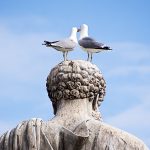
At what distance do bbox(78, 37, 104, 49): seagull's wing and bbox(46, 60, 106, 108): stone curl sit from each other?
366cm

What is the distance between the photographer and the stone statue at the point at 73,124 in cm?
1009

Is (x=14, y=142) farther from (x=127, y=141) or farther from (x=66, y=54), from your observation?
(x=66, y=54)

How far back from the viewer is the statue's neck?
34.1 feet

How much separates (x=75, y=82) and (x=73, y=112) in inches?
14.3

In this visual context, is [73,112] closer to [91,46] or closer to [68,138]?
[68,138]

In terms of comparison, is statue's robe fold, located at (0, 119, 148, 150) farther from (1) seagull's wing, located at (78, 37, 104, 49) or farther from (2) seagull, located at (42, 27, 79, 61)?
(1) seagull's wing, located at (78, 37, 104, 49)

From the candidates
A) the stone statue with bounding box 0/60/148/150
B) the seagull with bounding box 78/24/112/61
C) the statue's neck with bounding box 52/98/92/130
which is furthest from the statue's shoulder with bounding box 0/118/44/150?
the seagull with bounding box 78/24/112/61

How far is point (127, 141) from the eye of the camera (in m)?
10.1

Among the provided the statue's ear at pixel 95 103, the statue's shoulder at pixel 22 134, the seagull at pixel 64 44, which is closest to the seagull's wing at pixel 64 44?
the seagull at pixel 64 44

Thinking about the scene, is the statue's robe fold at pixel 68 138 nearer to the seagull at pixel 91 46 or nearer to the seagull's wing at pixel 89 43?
the seagull at pixel 91 46

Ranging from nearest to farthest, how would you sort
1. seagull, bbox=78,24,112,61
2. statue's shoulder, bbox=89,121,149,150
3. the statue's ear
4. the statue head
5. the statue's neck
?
1. statue's shoulder, bbox=89,121,149,150
2. the statue's neck
3. the statue head
4. the statue's ear
5. seagull, bbox=78,24,112,61

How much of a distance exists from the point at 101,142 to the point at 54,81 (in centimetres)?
109

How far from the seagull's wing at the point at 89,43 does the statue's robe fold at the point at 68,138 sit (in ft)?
14.2

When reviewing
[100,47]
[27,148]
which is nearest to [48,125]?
[27,148]
